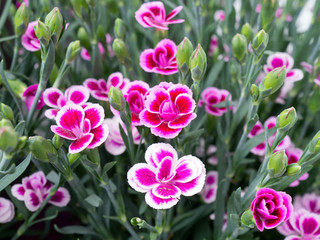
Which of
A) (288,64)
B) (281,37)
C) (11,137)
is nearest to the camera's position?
(11,137)

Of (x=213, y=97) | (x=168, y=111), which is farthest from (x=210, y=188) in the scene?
(x=168, y=111)

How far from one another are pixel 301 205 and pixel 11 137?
414 millimetres

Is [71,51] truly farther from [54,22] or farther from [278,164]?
[278,164]

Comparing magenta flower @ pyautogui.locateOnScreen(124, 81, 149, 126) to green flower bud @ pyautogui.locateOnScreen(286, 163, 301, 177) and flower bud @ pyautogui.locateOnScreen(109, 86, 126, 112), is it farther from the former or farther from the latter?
green flower bud @ pyautogui.locateOnScreen(286, 163, 301, 177)

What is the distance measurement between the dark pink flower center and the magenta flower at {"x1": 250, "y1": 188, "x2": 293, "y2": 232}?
0.35 feet

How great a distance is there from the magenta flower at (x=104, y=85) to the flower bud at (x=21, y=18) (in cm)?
11

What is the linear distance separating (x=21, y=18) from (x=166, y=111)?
0.26 metres

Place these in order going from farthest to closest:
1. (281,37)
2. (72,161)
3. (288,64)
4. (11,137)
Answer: (281,37)
(288,64)
(72,161)
(11,137)

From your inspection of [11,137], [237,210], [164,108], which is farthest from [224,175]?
[11,137]

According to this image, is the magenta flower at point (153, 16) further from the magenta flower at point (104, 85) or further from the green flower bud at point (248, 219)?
the green flower bud at point (248, 219)

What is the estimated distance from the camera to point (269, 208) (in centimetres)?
37

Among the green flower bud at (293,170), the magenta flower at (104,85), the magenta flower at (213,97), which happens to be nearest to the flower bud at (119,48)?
the magenta flower at (104,85)

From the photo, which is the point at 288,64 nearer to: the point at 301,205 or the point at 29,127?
the point at 301,205

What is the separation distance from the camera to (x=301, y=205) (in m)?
0.56
